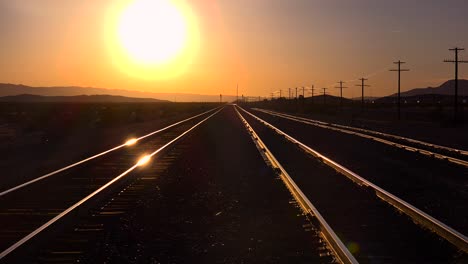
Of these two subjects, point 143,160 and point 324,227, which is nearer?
point 324,227

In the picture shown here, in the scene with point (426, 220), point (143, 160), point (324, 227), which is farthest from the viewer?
point (143, 160)

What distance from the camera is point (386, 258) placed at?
675cm

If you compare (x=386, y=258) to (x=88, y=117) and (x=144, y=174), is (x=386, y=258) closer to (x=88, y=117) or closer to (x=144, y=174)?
(x=144, y=174)

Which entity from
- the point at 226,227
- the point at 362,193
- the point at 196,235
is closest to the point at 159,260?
the point at 196,235

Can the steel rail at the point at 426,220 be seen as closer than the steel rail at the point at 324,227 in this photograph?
No

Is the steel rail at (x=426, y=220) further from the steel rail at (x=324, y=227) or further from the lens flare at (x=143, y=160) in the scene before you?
the lens flare at (x=143, y=160)

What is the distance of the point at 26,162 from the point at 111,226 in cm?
1132

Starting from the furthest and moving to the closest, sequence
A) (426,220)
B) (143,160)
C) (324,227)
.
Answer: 1. (143,160)
2. (426,220)
3. (324,227)

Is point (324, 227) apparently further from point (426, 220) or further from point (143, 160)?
point (143, 160)

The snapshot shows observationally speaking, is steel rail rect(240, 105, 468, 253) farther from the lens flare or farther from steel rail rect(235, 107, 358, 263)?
the lens flare

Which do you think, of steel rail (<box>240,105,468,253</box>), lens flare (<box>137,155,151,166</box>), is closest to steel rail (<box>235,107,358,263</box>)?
steel rail (<box>240,105,468,253</box>)

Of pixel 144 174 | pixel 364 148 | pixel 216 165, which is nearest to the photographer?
pixel 144 174

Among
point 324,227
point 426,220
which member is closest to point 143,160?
point 324,227

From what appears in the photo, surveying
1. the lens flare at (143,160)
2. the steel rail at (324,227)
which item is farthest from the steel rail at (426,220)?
the lens flare at (143,160)
